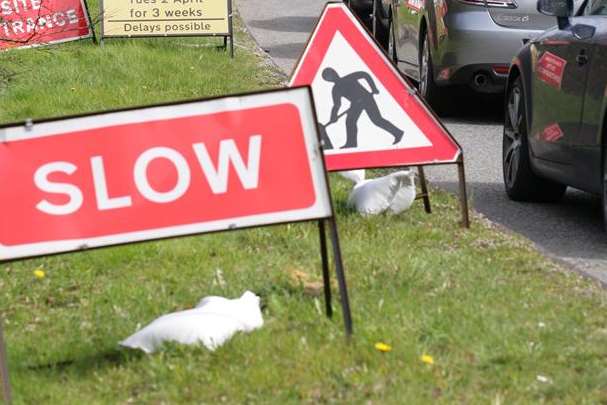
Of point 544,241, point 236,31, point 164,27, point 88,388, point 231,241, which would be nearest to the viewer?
point 88,388

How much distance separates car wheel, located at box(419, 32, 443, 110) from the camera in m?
Result: 14.1

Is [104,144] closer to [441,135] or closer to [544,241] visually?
[441,135]

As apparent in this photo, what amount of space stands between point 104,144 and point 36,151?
222mm

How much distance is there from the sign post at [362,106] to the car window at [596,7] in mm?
1382

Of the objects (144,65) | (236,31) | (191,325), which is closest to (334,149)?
(191,325)

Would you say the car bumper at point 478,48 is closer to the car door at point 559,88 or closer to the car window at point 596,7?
the car door at point 559,88

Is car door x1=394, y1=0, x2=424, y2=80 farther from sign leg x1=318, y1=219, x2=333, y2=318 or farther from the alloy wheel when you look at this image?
sign leg x1=318, y1=219, x2=333, y2=318

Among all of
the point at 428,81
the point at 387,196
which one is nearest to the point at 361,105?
the point at 387,196

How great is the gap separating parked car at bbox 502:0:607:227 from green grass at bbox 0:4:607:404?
0.66 meters

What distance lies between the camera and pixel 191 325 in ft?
19.0

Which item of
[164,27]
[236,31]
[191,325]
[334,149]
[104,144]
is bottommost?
[236,31]

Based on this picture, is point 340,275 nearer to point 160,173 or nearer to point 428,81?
point 160,173

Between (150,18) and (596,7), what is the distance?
340 inches

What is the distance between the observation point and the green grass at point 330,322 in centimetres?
542
